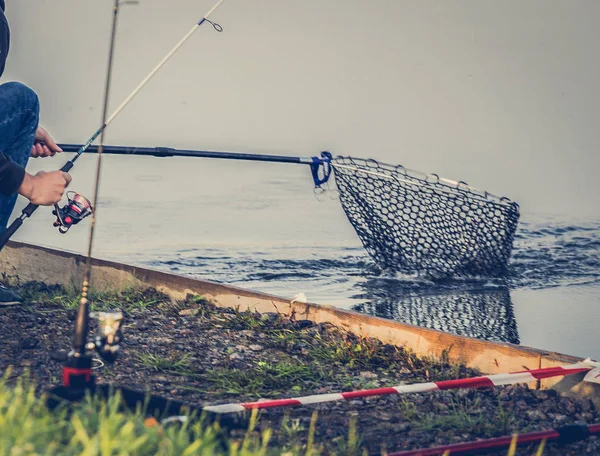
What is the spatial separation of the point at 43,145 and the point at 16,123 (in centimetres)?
45

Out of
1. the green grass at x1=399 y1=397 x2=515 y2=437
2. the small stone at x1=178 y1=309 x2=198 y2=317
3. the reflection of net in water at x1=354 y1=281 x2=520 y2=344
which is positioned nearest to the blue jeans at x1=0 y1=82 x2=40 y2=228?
the small stone at x1=178 y1=309 x2=198 y2=317

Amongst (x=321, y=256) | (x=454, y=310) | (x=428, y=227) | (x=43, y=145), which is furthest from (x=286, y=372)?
(x=321, y=256)

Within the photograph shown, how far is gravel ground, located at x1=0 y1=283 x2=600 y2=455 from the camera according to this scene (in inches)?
117

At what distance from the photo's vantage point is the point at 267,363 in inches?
150

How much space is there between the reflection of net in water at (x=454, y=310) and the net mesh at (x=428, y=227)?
319mm

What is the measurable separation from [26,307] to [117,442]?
2888mm

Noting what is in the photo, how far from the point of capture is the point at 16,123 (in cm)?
418

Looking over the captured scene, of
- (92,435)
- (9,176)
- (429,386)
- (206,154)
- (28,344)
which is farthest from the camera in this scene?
(206,154)

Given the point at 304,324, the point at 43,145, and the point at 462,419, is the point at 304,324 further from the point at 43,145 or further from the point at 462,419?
the point at 43,145

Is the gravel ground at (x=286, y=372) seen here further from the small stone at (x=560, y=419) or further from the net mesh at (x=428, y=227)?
the net mesh at (x=428, y=227)

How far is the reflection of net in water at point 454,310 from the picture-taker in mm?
5281

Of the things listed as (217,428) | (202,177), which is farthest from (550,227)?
(217,428)

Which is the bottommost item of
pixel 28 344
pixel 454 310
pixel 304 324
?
pixel 28 344

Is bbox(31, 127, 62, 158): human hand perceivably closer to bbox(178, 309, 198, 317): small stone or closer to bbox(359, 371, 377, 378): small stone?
bbox(178, 309, 198, 317): small stone
